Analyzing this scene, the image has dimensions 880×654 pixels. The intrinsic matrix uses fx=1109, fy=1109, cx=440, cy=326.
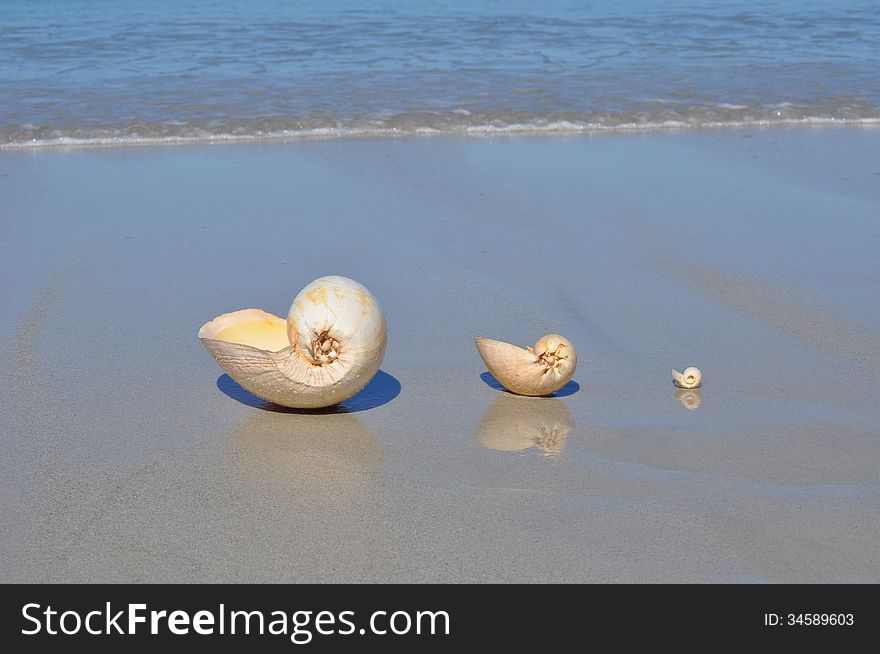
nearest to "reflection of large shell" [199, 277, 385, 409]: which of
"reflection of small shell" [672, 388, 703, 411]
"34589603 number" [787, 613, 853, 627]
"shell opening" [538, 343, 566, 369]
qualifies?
"shell opening" [538, 343, 566, 369]

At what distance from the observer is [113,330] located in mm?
4758

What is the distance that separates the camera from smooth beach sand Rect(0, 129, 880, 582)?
119 inches

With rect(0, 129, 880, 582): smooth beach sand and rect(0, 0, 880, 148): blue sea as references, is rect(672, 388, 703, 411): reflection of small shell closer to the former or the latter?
rect(0, 129, 880, 582): smooth beach sand

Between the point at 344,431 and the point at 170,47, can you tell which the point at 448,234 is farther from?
the point at 170,47

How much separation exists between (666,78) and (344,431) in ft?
29.0

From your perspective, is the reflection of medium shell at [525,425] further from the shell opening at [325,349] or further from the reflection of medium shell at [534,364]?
the shell opening at [325,349]

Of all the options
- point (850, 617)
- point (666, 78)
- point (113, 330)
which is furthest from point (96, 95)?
point (850, 617)

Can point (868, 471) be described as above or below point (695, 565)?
above

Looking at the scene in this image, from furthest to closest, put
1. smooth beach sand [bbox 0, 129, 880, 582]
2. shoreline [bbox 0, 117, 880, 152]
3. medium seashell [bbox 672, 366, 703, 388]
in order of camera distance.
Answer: shoreline [bbox 0, 117, 880, 152]
medium seashell [bbox 672, 366, 703, 388]
smooth beach sand [bbox 0, 129, 880, 582]

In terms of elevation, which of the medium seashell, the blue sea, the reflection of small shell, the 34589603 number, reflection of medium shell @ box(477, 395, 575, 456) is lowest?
the 34589603 number

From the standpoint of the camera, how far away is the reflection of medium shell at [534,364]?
3971 mm

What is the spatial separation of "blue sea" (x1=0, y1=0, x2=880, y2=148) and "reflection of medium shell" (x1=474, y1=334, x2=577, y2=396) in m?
5.72

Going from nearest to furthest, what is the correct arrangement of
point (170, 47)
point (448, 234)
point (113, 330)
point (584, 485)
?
1. point (584, 485)
2. point (113, 330)
3. point (448, 234)
4. point (170, 47)

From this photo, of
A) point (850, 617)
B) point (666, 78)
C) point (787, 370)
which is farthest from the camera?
point (666, 78)
